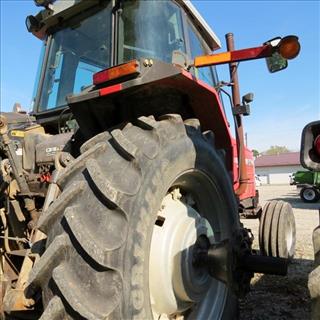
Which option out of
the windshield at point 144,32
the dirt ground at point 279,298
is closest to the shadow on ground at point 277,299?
the dirt ground at point 279,298

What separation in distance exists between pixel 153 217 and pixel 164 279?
458mm

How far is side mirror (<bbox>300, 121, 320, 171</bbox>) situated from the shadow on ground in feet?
7.23

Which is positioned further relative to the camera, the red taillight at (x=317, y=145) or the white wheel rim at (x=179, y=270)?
the white wheel rim at (x=179, y=270)

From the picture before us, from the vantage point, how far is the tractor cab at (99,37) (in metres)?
2.94

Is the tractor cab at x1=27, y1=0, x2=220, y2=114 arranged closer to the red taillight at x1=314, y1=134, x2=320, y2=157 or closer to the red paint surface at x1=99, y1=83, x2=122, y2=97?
the red paint surface at x1=99, y1=83, x2=122, y2=97

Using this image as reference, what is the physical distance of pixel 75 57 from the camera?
3387mm

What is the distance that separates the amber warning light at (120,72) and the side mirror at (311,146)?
2.99 feet

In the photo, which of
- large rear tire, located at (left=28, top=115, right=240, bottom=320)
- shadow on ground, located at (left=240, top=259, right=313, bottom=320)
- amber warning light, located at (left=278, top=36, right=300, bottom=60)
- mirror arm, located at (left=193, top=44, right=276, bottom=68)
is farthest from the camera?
shadow on ground, located at (left=240, top=259, right=313, bottom=320)

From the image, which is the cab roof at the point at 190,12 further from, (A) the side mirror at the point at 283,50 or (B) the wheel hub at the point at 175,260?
(B) the wheel hub at the point at 175,260

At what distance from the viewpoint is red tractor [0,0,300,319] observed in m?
1.69

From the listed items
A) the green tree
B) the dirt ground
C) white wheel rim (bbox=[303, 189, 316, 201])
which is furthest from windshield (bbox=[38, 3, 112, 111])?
the green tree

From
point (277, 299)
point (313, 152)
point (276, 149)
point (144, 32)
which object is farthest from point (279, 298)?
point (276, 149)

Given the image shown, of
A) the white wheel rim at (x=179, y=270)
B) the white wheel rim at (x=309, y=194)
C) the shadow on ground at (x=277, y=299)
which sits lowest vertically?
the shadow on ground at (x=277, y=299)

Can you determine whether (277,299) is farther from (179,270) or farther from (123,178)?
(123,178)
